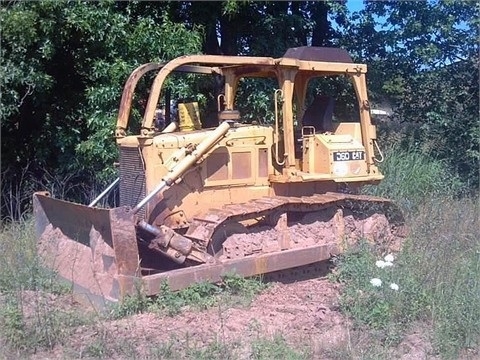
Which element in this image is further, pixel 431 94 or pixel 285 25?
pixel 431 94

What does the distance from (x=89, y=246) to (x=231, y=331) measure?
2225mm

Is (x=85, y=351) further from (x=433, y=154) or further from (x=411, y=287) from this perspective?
(x=433, y=154)

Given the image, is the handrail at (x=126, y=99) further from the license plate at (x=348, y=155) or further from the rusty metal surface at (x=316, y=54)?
the license plate at (x=348, y=155)

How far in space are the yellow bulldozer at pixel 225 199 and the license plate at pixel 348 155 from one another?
1cm

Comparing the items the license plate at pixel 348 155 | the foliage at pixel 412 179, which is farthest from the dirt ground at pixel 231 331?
the foliage at pixel 412 179

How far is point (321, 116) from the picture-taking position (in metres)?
8.84

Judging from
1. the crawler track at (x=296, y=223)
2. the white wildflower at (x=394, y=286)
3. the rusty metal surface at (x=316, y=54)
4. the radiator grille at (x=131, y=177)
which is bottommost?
the white wildflower at (x=394, y=286)

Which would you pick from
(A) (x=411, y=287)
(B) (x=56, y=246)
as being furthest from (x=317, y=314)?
(B) (x=56, y=246)

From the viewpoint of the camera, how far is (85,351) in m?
5.36

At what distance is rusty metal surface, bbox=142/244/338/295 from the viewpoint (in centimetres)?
664

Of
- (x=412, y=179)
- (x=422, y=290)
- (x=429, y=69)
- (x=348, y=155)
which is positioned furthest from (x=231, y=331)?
(x=429, y=69)

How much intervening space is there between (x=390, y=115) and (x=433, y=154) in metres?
1.19

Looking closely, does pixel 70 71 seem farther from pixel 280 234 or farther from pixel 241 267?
pixel 241 267

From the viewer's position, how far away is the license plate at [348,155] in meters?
8.19
